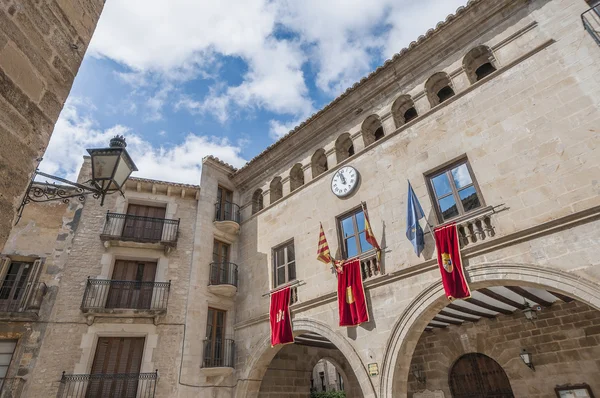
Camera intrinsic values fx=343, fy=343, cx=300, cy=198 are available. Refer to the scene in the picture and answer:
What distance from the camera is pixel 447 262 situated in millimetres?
6383

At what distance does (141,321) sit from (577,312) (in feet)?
35.9

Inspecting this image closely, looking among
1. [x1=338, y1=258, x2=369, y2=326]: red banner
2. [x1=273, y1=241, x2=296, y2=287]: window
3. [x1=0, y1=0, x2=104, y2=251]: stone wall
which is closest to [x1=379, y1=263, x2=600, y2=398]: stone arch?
[x1=338, y1=258, x2=369, y2=326]: red banner

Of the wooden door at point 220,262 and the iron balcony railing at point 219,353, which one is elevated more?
the wooden door at point 220,262

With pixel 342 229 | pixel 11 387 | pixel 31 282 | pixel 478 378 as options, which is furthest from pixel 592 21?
pixel 11 387

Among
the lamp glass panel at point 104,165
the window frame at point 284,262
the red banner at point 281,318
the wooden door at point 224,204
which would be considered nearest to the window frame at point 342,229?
the window frame at point 284,262

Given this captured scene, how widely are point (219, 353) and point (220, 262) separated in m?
2.77

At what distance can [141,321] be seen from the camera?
959 cm

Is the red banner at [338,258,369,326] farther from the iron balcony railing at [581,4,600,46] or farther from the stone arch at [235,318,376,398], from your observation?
the iron balcony railing at [581,4,600,46]

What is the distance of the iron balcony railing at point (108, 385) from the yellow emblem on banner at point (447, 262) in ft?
25.3

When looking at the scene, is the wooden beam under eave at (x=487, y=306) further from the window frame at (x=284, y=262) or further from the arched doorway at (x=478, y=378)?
the window frame at (x=284, y=262)

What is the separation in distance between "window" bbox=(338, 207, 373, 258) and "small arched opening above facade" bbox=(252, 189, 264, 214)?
407 centimetres

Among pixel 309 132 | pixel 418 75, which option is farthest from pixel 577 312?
pixel 309 132

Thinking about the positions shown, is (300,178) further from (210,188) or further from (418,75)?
(418,75)

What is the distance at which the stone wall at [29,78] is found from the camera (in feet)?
7.22
